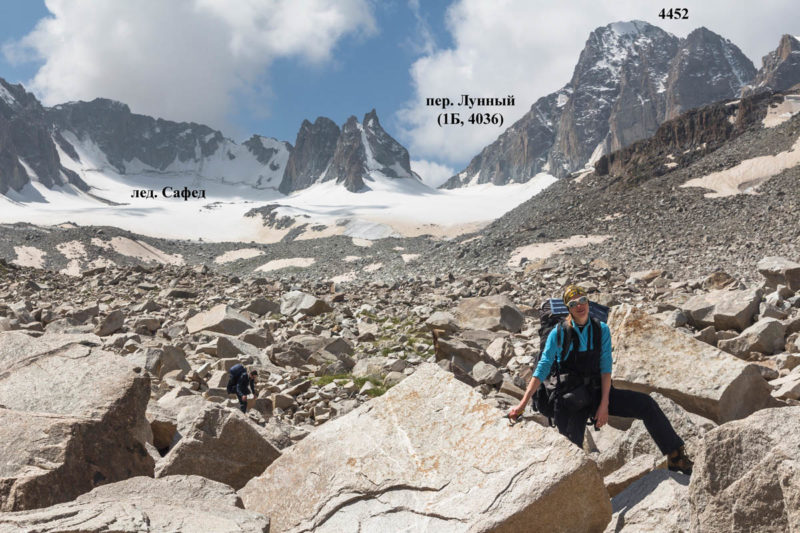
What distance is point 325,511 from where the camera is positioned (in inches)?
163

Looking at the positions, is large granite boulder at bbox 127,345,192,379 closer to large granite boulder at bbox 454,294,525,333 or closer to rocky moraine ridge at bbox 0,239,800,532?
rocky moraine ridge at bbox 0,239,800,532

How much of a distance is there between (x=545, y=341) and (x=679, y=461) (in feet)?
4.91

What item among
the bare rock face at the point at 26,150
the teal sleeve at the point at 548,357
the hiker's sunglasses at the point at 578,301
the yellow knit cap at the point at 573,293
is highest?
the bare rock face at the point at 26,150

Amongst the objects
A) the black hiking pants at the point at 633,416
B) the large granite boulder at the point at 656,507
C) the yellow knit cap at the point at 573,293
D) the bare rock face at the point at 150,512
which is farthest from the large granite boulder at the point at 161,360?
the large granite boulder at the point at 656,507

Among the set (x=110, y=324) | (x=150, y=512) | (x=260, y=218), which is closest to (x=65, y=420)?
(x=150, y=512)

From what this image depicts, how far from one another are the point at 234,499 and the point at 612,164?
6695cm

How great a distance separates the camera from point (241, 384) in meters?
9.59

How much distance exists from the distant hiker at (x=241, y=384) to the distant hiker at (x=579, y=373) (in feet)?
19.9

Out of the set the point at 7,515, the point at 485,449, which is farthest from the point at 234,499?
the point at 485,449

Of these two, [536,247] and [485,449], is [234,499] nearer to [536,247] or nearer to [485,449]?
[485,449]

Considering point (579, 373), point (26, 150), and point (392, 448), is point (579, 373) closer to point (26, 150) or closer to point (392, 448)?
point (392, 448)

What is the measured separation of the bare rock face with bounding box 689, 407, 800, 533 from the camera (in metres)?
2.88

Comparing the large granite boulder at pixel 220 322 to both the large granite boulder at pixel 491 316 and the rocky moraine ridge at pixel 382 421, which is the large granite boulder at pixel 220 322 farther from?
the large granite boulder at pixel 491 316

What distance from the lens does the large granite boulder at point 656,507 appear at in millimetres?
3455
